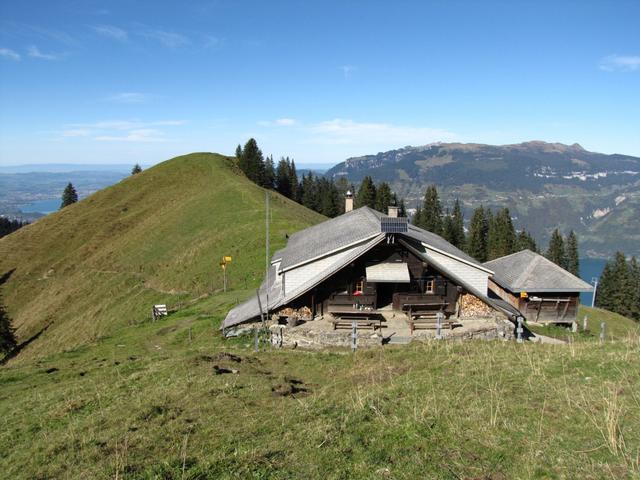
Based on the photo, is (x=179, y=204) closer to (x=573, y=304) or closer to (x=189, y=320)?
(x=189, y=320)

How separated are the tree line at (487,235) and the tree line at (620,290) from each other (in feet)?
27.7

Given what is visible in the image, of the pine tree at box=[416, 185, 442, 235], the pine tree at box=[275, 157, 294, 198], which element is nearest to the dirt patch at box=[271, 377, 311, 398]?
the pine tree at box=[416, 185, 442, 235]

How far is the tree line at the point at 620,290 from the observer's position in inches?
3255

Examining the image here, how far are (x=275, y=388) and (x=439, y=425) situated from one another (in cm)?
621

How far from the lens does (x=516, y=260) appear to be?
3528cm

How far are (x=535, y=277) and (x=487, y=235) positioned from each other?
68.6 meters

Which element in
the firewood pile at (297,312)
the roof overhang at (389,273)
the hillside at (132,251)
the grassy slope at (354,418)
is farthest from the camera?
the hillside at (132,251)

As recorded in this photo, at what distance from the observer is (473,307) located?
2534cm

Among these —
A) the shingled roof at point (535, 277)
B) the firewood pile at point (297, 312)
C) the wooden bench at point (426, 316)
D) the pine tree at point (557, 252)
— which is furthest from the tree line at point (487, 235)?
the firewood pile at point (297, 312)

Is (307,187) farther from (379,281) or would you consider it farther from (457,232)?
(379,281)

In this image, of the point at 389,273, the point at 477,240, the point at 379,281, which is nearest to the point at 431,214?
the point at 477,240

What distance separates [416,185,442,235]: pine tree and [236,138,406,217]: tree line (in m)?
5.24

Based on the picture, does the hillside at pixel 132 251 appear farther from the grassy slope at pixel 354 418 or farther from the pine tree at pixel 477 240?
the pine tree at pixel 477 240

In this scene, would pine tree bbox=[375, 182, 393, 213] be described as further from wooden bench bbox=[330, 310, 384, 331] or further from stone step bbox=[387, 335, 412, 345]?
stone step bbox=[387, 335, 412, 345]
